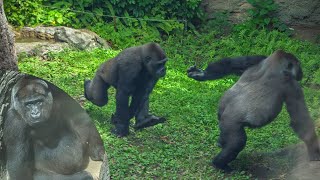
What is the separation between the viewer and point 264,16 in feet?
35.8

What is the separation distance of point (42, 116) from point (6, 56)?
7.40 ft

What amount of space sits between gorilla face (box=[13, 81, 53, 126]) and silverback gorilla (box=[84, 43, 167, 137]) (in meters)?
2.32

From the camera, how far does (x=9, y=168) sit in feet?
13.2

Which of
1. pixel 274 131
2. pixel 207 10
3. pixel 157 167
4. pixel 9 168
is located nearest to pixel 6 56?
pixel 157 167

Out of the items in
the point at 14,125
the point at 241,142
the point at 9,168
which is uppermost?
the point at 14,125

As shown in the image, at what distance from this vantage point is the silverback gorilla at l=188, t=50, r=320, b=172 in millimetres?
5465

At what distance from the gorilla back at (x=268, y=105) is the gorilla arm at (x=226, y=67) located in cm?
28

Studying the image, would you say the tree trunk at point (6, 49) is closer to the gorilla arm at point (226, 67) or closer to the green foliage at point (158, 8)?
the gorilla arm at point (226, 67)

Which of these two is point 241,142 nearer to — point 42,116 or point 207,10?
point 42,116

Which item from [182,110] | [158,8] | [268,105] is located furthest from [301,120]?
[158,8]

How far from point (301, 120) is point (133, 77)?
6.25 ft

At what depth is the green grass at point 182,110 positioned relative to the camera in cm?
587

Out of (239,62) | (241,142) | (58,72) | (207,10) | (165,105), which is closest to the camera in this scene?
(241,142)

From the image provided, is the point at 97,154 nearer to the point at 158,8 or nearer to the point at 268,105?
the point at 268,105
